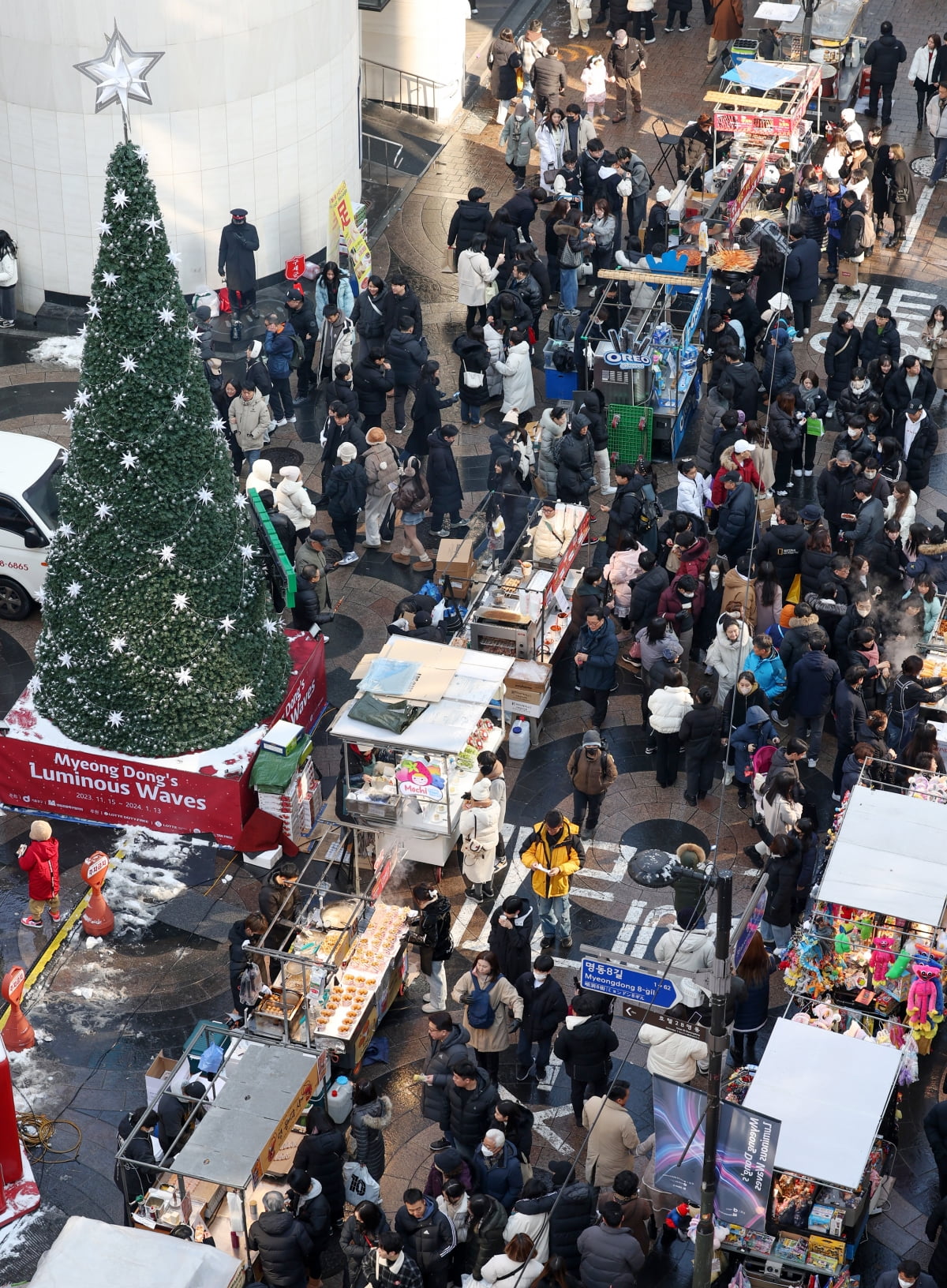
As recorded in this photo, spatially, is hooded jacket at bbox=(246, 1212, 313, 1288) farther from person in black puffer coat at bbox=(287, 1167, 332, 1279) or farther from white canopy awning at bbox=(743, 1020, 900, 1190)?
white canopy awning at bbox=(743, 1020, 900, 1190)

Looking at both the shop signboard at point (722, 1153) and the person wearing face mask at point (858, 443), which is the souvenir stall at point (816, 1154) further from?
the person wearing face mask at point (858, 443)

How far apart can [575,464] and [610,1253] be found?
1129cm

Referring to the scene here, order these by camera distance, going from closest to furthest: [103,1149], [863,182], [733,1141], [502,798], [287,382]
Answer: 1. [733,1141]
2. [103,1149]
3. [502,798]
4. [287,382]
5. [863,182]

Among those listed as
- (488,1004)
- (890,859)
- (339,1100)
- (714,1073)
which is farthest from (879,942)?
(339,1100)

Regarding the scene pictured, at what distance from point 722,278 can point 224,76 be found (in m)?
7.77

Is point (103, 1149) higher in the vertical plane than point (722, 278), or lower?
lower

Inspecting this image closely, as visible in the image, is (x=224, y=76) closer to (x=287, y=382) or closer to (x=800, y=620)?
(x=287, y=382)

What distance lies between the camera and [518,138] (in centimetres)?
3112

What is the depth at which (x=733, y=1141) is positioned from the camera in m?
13.3

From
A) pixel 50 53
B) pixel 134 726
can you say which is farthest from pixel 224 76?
pixel 134 726

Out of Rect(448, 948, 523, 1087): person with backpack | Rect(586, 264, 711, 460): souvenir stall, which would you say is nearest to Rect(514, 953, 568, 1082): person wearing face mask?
Rect(448, 948, 523, 1087): person with backpack

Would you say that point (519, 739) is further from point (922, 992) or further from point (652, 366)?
point (652, 366)

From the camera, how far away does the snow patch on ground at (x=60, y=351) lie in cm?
2709

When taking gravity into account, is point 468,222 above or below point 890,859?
above
